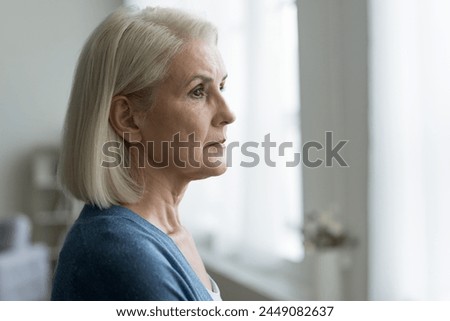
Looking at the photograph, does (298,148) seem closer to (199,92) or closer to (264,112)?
(264,112)

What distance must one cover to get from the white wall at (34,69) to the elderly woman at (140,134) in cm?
49

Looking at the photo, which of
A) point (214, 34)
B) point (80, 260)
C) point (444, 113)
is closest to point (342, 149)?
point (444, 113)

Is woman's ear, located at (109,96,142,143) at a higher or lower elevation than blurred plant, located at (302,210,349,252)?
higher

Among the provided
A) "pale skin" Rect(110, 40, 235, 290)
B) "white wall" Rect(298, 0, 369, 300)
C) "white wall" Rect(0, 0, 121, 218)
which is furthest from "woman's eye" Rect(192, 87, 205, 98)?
"white wall" Rect(298, 0, 369, 300)

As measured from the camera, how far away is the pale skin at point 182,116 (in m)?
0.61

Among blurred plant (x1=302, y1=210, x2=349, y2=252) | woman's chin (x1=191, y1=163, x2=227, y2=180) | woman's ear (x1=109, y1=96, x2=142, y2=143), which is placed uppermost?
woman's ear (x1=109, y1=96, x2=142, y2=143)

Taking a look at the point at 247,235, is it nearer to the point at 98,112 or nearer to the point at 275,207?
the point at 275,207

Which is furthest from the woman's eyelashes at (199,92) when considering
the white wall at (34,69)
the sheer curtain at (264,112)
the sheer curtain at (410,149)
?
the sheer curtain at (264,112)

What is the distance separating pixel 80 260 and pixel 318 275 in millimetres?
1183

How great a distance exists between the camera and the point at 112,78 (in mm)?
A: 597

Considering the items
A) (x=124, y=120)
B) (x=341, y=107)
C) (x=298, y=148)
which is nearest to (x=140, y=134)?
(x=124, y=120)

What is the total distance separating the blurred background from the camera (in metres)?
1.14

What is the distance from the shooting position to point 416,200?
51.7 inches

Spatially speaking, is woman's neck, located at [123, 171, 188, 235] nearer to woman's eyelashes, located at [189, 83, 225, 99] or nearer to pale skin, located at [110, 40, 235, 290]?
pale skin, located at [110, 40, 235, 290]
